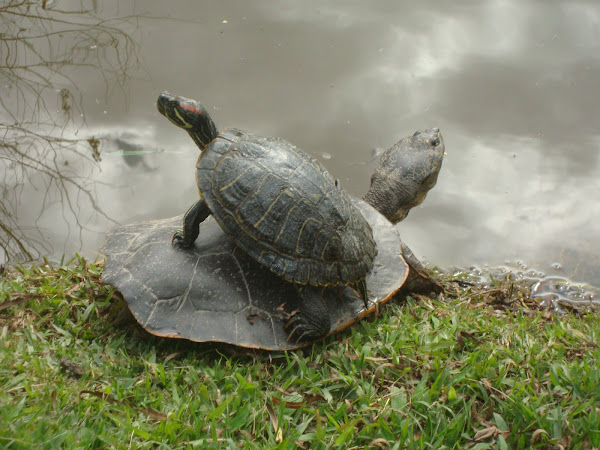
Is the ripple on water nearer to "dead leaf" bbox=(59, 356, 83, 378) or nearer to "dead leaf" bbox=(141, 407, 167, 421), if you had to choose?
"dead leaf" bbox=(141, 407, 167, 421)

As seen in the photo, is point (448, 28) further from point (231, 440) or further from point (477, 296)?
point (231, 440)

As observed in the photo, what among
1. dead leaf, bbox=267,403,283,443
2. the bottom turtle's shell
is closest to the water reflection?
the bottom turtle's shell

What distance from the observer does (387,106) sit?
21.4ft

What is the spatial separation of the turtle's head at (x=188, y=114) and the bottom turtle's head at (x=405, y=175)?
2013 millimetres

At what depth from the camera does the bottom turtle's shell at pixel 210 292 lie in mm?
2895

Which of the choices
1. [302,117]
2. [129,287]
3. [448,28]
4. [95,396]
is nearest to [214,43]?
[302,117]

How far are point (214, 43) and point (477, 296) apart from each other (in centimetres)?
490

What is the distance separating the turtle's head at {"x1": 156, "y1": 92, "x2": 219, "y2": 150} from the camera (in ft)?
10.3

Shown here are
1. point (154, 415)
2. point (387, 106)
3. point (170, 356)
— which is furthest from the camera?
point (387, 106)

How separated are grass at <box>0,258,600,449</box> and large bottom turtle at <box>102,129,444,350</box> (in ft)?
0.48

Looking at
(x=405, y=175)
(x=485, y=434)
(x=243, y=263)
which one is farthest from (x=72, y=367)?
(x=405, y=175)

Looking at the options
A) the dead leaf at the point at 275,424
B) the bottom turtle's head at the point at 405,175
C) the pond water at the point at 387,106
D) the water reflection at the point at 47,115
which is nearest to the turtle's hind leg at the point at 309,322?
the dead leaf at the point at 275,424

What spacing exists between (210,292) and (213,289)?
26 mm

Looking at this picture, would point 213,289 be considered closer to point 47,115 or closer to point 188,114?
point 188,114
